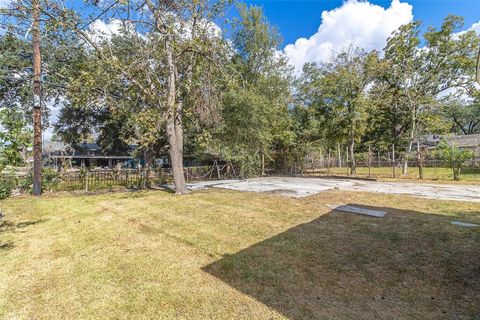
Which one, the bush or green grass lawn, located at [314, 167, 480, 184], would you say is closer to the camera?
the bush

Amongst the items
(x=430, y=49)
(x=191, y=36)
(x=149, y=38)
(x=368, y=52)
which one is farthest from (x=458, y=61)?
(x=149, y=38)

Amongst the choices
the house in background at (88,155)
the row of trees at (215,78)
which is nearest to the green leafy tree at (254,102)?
the row of trees at (215,78)

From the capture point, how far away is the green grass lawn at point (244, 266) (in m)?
2.42

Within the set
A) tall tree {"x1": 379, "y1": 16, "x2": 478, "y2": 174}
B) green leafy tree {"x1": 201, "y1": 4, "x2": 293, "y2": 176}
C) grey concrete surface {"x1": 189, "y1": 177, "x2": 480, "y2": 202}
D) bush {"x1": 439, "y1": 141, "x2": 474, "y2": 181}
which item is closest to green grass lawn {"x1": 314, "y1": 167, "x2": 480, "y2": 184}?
bush {"x1": 439, "y1": 141, "x2": 474, "y2": 181}

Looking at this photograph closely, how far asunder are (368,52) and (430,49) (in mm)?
5490

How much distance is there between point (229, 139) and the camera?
614 inches

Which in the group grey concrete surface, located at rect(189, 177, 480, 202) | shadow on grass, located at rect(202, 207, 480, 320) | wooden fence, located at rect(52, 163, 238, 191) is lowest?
shadow on grass, located at rect(202, 207, 480, 320)

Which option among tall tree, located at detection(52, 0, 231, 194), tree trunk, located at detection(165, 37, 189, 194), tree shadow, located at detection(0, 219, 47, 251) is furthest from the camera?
tree trunk, located at detection(165, 37, 189, 194)

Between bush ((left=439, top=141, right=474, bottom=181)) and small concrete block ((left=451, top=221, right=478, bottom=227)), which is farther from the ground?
bush ((left=439, top=141, right=474, bottom=181))

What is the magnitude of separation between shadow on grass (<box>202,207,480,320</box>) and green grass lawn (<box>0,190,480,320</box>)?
0.05 feet

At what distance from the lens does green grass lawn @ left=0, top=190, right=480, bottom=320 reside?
242 centimetres

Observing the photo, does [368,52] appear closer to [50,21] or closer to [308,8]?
[308,8]

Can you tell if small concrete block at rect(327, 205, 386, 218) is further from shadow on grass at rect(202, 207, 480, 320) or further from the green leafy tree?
the green leafy tree

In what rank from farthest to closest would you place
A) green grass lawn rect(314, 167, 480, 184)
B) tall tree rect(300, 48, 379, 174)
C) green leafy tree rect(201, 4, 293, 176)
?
1. tall tree rect(300, 48, 379, 174)
2. green leafy tree rect(201, 4, 293, 176)
3. green grass lawn rect(314, 167, 480, 184)
